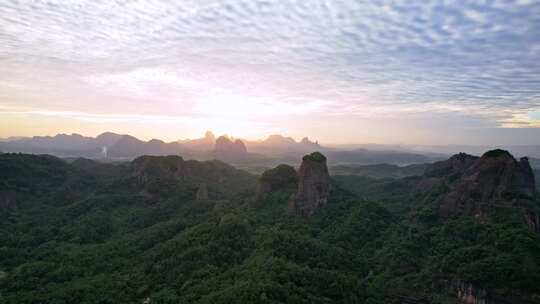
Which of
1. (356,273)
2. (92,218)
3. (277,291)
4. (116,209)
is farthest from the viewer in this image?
(116,209)

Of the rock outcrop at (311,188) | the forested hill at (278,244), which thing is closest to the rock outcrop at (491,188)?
the forested hill at (278,244)

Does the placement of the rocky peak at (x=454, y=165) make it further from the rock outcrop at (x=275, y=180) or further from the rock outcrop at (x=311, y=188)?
the rock outcrop at (x=275, y=180)

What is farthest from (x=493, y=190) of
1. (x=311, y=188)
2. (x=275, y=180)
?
(x=275, y=180)

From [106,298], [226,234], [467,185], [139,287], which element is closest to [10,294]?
[106,298]

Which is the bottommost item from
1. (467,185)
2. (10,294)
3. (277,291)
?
(10,294)

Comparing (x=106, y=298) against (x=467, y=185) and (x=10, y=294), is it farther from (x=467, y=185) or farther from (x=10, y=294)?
(x=467, y=185)

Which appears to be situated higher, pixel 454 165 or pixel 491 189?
pixel 454 165

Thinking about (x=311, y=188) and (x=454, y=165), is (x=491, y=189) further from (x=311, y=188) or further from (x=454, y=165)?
(x=454, y=165)
